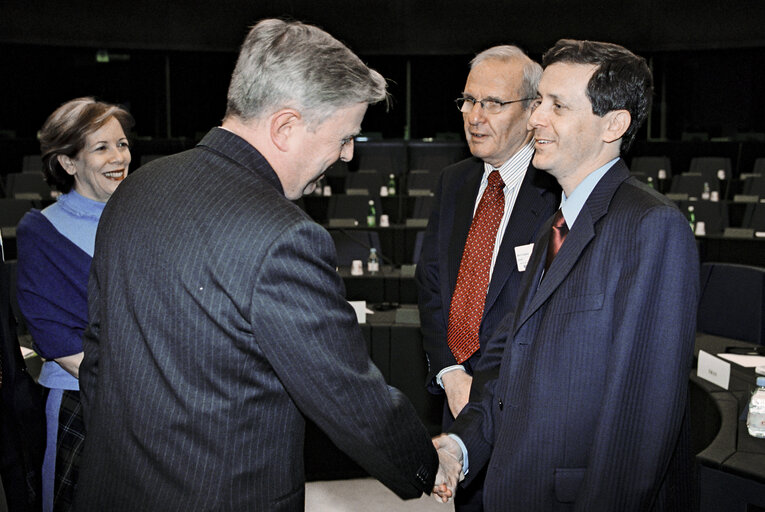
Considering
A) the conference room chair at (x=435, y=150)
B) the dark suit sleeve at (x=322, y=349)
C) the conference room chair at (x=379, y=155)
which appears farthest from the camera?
the conference room chair at (x=435, y=150)

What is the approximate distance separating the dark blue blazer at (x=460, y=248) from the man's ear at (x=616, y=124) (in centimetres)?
57

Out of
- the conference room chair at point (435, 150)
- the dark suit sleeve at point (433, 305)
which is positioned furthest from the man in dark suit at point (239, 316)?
the conference room chair at point (435, 150)

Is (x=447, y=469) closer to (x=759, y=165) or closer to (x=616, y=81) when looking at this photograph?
(x=616, y=81)

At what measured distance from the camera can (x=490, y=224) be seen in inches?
87.7

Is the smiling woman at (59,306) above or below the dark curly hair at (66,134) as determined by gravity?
below

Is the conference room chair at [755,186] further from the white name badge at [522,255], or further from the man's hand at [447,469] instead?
the man's hand at [447,469]

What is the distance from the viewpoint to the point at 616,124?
1.57 metres

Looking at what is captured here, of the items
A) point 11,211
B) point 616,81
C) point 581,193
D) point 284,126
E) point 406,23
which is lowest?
point 11,211

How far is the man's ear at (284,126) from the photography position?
128cm

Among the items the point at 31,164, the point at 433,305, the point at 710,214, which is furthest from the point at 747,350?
the point at 31,164

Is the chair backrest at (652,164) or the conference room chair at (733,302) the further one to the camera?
the chair backrest at (652,164)

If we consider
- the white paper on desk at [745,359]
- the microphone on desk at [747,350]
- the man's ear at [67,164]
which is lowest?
the microphone on desk at [747,350]

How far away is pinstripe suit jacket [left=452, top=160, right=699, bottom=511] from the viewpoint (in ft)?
4.48

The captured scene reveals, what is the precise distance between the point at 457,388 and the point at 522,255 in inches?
17.4
